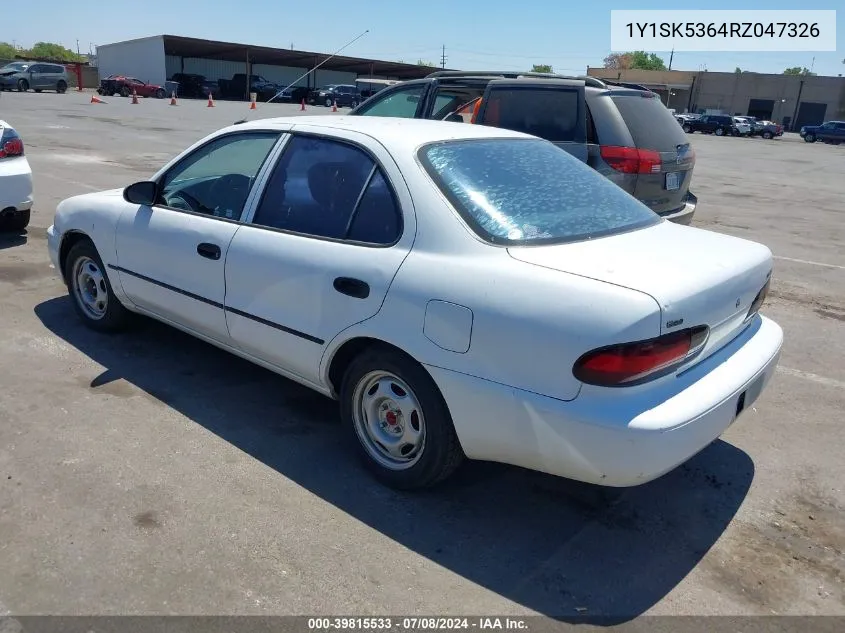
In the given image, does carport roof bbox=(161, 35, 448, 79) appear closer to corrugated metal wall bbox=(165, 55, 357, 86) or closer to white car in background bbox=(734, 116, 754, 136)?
corrugated metal wall bbox=(165, 55, 357, 86)

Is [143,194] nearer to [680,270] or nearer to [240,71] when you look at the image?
[680,270]

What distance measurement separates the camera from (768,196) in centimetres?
1532

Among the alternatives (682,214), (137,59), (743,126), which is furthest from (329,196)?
(137,59)

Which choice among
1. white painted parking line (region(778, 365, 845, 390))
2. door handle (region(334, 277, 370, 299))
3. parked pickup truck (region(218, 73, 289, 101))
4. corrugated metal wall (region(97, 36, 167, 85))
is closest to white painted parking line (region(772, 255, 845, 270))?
white painted parking line (region(778, 365, 845, 390))

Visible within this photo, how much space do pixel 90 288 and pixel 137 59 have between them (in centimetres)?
5906

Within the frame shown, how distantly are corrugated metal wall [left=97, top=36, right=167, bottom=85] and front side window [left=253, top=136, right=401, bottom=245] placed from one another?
56675 millimetres

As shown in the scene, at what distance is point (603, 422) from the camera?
257 centimetres

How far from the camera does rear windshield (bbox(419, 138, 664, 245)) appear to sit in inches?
123

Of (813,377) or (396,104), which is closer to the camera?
(813,377)

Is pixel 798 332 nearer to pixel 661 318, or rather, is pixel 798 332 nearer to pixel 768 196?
pixel 661 318

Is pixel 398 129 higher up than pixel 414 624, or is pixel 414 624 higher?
pixel 398 129

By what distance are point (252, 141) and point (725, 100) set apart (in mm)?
86448

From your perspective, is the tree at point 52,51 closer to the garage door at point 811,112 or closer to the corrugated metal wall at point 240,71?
the corrugated metal wall at point 240,71

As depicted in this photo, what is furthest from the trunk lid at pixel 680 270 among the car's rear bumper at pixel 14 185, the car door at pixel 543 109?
the car's rear bumper at pixel 14 185
